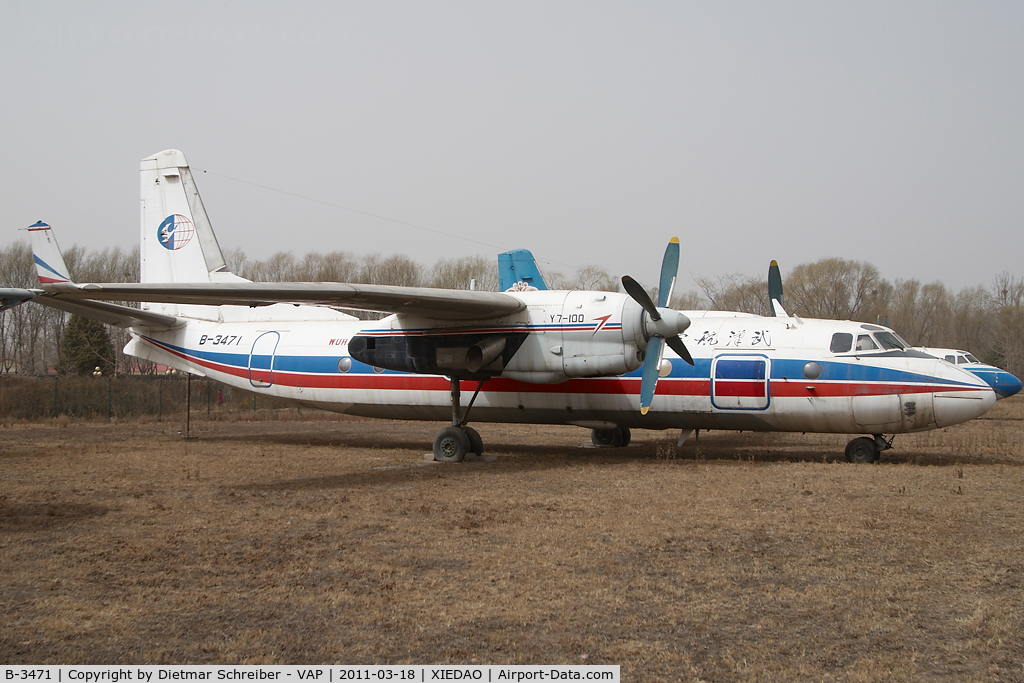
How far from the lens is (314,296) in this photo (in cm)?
1270

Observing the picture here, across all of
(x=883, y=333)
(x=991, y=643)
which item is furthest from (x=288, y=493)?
(x=883, y=333)

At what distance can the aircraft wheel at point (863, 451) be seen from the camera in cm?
1507

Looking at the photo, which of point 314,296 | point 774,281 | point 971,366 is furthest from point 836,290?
point 314,296

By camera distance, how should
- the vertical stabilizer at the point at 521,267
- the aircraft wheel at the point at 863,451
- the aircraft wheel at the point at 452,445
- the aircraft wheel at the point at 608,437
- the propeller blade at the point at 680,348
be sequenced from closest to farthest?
the propeller blade at the point at 680,348
the aircraft wheel at the point at 863,451
the aircraft wheel at the point at 452,445
the aircraft wheel at the point at 608,437
the vertical stabilizer at the point at 521,267

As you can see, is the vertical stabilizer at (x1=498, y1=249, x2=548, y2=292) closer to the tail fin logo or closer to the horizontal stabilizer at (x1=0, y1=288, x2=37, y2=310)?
the tail fin logo

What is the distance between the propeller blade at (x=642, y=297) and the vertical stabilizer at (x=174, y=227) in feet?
38.3

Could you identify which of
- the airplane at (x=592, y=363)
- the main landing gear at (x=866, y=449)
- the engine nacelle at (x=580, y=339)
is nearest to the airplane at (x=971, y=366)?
the airplane at (x=592, y=363)

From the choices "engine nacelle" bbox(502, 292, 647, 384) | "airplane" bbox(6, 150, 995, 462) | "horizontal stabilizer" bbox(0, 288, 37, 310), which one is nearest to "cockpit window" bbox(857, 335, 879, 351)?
"airplane" bbox(6, 150, 995, 462)

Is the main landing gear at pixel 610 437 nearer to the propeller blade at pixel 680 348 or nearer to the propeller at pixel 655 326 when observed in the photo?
the propeller blade at pixel 680 348

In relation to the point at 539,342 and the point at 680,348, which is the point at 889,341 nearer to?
the point at 680,348

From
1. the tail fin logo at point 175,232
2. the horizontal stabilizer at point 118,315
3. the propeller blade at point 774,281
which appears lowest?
the horizontal stabilizer at point 118,315

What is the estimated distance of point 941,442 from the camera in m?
19.5

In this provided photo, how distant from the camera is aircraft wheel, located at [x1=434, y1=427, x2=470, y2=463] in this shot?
15867 mm

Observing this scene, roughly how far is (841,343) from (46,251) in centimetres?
1626
